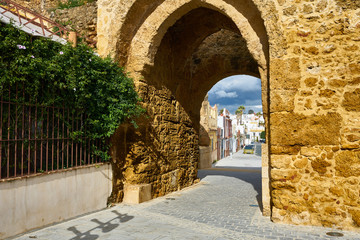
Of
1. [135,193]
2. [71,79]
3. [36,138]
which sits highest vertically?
[71,79]

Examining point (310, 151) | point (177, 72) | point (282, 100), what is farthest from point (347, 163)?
point (177, 72)

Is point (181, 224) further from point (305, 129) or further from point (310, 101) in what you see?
point (310, 101)

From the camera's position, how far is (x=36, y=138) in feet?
13.1

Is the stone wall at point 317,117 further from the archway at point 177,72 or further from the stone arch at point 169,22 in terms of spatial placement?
→ the stone arch at point 169,22

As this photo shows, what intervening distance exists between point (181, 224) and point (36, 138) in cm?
248

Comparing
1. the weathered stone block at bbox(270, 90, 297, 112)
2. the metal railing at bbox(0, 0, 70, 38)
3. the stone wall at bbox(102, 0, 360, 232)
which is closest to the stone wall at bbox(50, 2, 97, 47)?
the metal railing at bbox(0, 0, 70, 38)

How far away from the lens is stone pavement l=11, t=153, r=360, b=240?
3.70 meters

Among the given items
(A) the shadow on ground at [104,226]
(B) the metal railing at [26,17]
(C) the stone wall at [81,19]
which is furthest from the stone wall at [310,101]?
(B) the metal railing at [26,17]

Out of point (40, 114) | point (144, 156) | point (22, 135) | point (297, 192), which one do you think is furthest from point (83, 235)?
point (297, 192)

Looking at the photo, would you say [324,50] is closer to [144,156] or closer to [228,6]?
[228,6]

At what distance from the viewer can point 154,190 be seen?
6.38m

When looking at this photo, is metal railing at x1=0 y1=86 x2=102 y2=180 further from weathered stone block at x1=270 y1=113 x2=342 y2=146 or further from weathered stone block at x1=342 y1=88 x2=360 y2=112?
weathered stone block at x1=342 y1=88 x2=360 y2=112

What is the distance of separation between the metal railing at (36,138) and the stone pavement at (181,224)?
89 centimetres

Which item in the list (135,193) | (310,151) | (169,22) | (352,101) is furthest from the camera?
(169,22)
